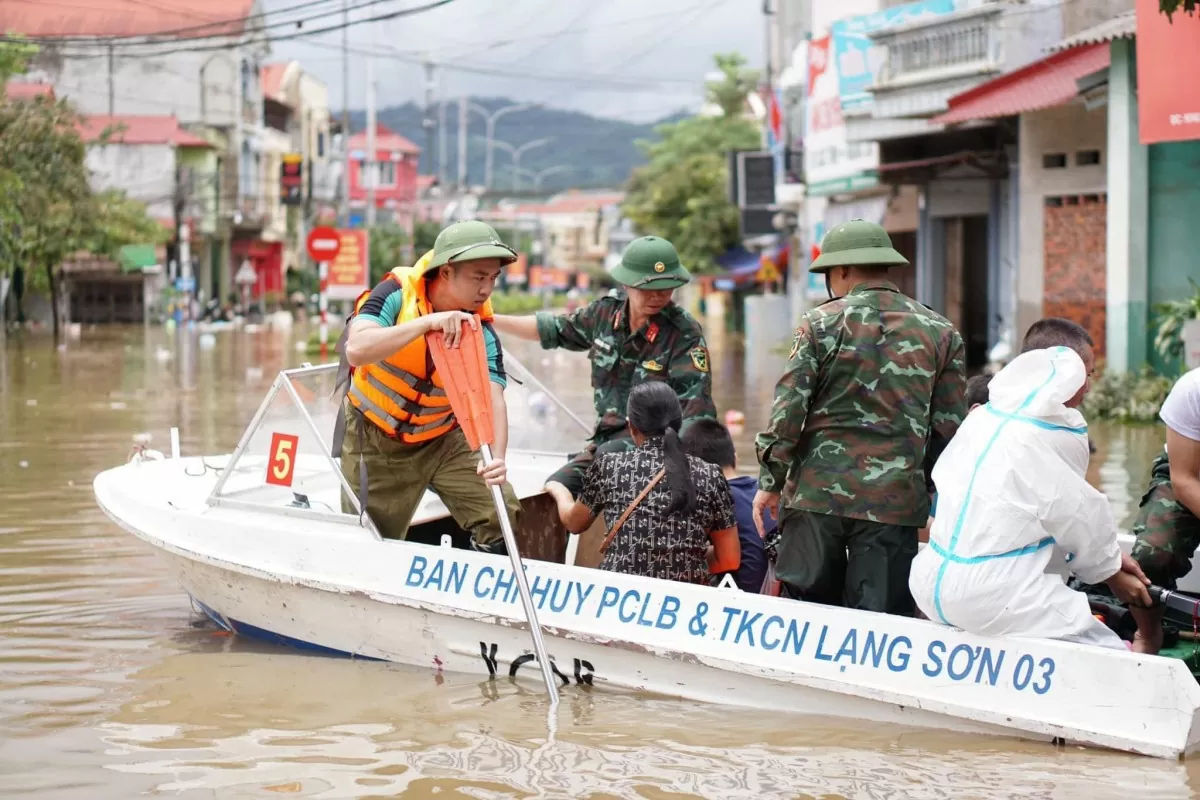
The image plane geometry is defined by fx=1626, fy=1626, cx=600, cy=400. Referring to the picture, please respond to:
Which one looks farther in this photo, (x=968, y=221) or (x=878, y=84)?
(x=968, y=221)

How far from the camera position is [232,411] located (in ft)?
59.7

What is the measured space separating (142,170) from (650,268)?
165ft

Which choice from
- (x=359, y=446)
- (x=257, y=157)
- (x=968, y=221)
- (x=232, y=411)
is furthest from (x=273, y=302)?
(x=359, y=446)

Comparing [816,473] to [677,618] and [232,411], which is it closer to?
[677,618]

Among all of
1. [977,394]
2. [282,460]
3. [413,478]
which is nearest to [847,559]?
[977,394]

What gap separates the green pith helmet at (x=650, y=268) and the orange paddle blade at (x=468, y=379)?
88cm

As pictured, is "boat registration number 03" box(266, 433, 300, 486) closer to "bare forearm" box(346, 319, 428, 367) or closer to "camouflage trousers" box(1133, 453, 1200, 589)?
"bare forearm" box(346, 319, 428, 367)

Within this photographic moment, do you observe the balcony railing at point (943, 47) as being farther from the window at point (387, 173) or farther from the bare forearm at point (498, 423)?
the window at point (387, 173)

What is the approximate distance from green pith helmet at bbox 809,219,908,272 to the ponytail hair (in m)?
0.74

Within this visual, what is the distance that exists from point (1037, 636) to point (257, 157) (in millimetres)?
61516

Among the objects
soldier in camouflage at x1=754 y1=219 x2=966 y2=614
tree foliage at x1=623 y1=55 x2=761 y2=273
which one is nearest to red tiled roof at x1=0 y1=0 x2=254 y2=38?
tree foliage at x1=623 y1=55 x2=761 y2=273

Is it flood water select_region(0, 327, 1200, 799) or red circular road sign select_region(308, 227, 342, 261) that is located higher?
red circular road sign select_region(308, 227, 342, 261)

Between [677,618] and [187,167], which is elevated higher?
[187,167]

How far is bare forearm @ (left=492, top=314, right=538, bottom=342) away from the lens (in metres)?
7.09
